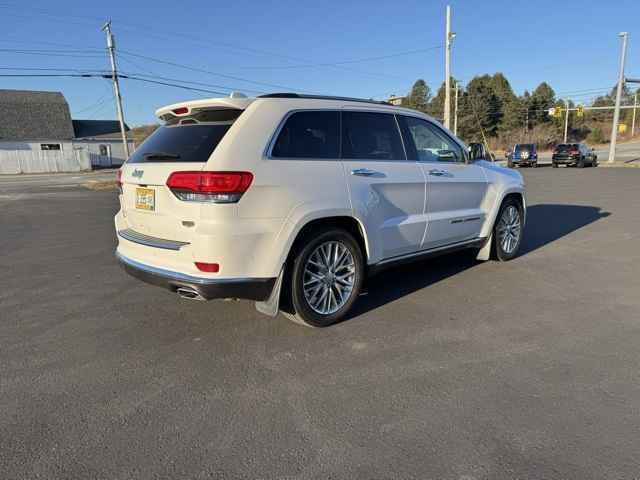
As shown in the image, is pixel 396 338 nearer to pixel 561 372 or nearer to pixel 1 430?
pixel 561 372

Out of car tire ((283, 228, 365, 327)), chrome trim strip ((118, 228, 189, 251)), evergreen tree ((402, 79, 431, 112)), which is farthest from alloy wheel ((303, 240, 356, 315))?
evergreen tree ((402, 79, 431, 112))

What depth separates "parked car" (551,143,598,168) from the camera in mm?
30484

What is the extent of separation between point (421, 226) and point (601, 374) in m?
2.08

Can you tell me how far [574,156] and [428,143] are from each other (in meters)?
30.5

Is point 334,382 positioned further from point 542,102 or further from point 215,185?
point 542,102

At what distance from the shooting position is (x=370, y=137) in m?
4.33

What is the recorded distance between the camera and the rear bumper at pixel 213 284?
3.30 metres

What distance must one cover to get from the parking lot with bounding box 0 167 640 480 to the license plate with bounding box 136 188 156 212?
3.53 ft

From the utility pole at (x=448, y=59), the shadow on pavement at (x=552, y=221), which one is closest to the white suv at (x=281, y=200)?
the shadow on pavement at (x=552, y=221)

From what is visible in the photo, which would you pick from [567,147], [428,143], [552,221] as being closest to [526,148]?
[567,147]

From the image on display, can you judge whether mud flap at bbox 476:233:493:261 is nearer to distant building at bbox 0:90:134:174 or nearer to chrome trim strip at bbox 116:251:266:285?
chrome trim strip at bbox 116:251:266:285

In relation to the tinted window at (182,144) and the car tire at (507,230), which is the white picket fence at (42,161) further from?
the car tire at (507,230)

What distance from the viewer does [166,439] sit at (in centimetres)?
249

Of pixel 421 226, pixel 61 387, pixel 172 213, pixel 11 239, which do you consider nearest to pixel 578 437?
pixel 421 226
